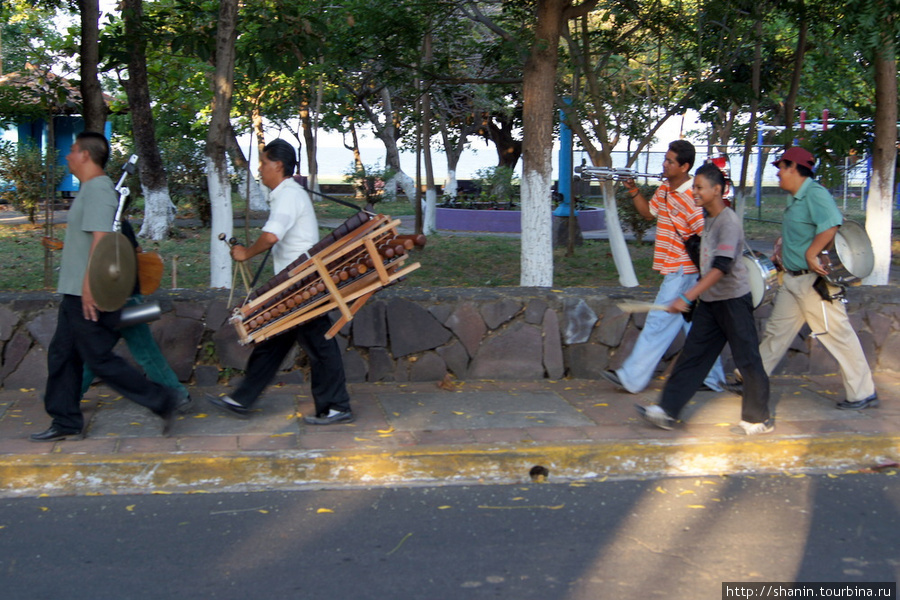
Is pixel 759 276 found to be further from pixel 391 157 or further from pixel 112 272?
pixel 391 157

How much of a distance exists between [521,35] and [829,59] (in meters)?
4.51

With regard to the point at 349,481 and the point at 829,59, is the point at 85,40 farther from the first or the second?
the point at 829,59

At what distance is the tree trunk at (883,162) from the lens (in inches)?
312

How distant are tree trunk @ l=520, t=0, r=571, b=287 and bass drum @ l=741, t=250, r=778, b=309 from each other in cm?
223

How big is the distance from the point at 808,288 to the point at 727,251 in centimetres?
112

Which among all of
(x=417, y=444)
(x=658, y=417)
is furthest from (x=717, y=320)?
(x=417, y=444)

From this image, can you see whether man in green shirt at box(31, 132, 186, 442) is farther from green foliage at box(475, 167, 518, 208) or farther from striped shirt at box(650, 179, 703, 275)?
green foliage at box(475, 167, 518, 208)

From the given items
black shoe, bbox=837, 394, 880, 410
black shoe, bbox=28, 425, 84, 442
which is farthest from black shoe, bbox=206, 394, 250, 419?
black shoe, bbox=837, 394, 880, 410

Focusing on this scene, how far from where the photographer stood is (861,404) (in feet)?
19.5

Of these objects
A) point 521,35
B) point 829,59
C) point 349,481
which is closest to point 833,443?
point 349,481

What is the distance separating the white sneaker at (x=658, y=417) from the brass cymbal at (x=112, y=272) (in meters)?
3.16

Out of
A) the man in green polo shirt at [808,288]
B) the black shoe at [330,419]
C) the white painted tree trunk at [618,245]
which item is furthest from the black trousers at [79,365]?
the white painted tree trunk at [618,245]

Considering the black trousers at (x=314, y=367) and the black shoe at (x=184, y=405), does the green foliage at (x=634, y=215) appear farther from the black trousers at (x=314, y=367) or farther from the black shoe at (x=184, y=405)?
the black shoe at (x=184, y=405)

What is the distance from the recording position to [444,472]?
5020mm
